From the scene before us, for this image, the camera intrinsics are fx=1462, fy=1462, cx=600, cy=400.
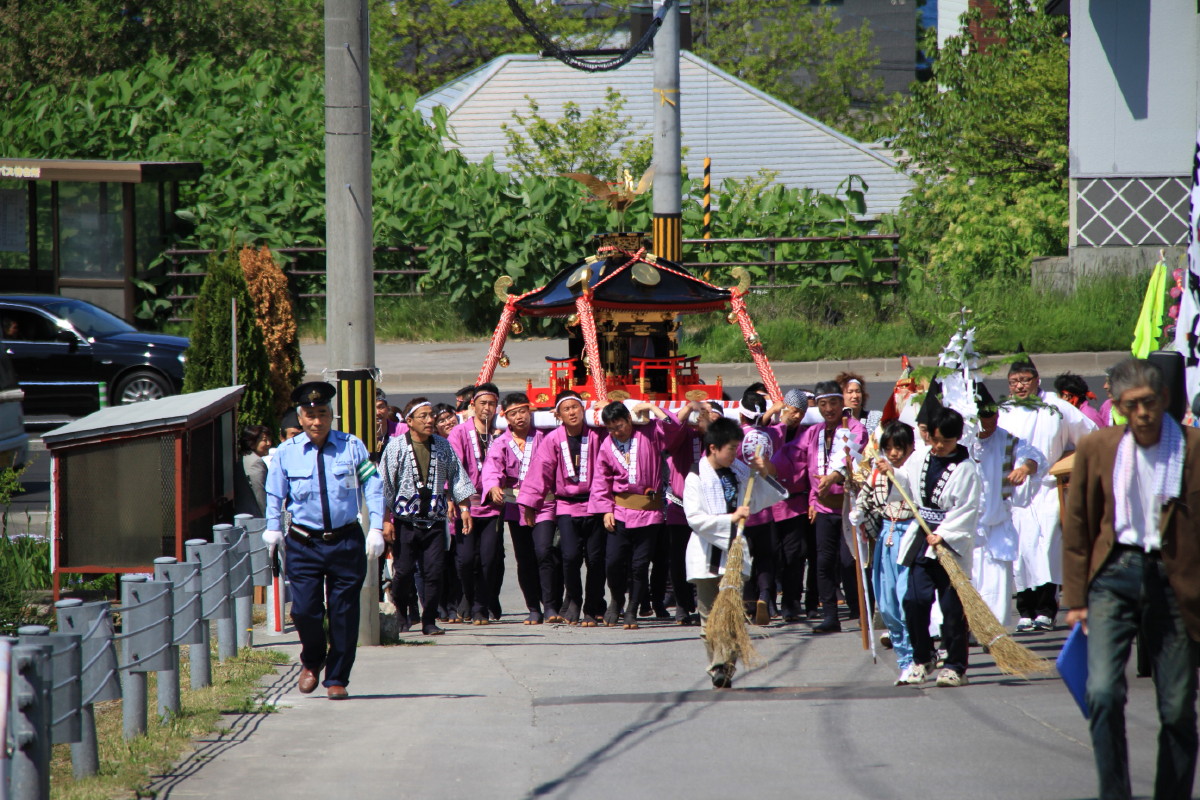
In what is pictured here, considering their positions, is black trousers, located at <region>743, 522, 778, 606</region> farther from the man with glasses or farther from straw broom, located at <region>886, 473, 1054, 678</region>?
straw broom, located at <region>886, 473, 1054, 678</region>

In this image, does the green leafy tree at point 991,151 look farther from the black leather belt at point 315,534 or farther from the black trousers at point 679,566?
the black leather belt at point 315,534

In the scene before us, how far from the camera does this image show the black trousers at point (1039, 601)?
10.2m

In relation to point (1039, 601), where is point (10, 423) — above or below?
above

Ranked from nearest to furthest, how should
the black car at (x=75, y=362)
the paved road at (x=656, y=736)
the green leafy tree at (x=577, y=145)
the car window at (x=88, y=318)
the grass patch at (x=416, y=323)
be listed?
the paved road at (x=656, y=736) → the black car at (x=75, y=362) → the car window at (x=88, y=318) → the grass patch at (x=416, y=323) → the green leafy tree at (x=577, y=145)

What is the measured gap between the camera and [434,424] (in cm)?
1124

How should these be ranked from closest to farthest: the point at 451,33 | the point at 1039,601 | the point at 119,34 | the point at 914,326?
1. the point at 1039,601
2. the point at 914,326
3. the point at 119,34
4. the point at 451,33

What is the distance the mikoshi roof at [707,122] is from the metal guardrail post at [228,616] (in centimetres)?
2706

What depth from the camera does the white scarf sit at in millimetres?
5633

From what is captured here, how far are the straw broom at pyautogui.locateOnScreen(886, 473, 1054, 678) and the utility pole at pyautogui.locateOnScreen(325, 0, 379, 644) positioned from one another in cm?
390

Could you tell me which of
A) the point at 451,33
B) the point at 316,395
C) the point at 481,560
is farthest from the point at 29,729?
the point at 451,33

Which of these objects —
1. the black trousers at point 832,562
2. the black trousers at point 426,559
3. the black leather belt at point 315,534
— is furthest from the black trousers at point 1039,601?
the black leather belt at point 315,534

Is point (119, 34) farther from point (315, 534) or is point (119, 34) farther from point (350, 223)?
point (315, 534)

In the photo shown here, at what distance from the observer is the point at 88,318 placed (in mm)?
19797

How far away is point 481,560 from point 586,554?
816mm
